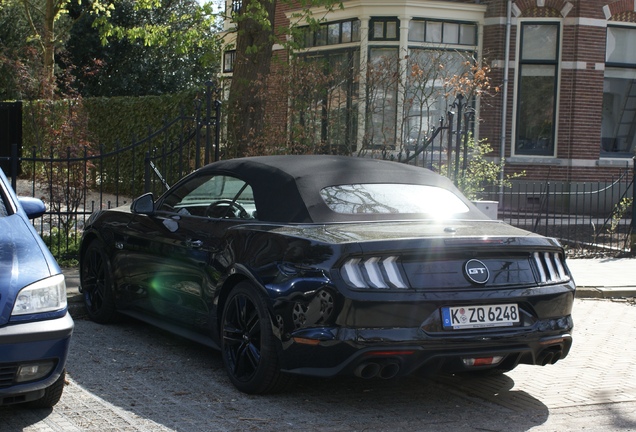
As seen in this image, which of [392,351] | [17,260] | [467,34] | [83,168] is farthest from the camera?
[467,34]

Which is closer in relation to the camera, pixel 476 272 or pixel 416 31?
pixel 476 272

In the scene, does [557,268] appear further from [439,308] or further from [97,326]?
[97,326]

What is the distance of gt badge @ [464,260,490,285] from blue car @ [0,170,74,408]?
2247mm

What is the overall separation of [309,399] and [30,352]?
1.77m

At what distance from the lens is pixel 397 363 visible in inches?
193

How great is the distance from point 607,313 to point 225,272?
5.27 meters

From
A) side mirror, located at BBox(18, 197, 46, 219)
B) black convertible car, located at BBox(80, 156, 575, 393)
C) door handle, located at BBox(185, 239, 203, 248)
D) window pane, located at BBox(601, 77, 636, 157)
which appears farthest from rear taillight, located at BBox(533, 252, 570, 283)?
Answer: window pane, located at BBox(601, 77, 636, 157)

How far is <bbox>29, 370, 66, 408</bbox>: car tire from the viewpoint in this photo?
4.91 metres

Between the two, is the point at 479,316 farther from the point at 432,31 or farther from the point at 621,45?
the point at 621,45

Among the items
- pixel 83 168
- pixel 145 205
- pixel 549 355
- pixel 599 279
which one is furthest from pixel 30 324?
pixel 599 279

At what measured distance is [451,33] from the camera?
1995 cm

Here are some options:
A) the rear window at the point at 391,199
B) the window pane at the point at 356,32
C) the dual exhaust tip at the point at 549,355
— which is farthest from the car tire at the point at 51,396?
the window pane at the point at 356,32

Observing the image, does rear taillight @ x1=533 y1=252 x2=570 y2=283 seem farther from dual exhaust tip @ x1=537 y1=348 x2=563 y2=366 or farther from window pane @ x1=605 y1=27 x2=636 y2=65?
window pane @ x1=605 y1=27 x2=636 y2=65

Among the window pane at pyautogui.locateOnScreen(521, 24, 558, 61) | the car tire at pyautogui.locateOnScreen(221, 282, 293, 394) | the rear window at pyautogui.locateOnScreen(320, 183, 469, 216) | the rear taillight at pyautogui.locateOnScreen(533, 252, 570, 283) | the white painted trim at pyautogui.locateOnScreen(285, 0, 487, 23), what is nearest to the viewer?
the car tire at pyautogui.locateOnScreen(221, 282, 293, 394)
